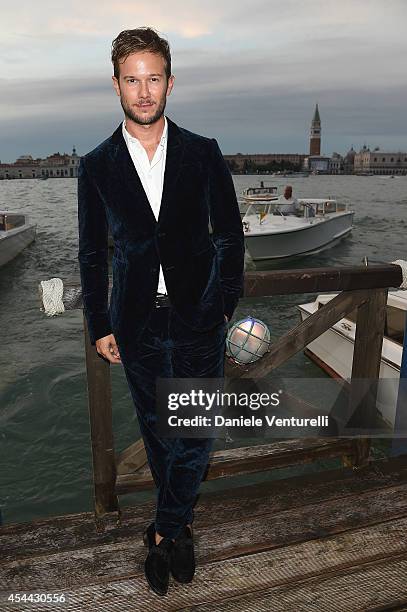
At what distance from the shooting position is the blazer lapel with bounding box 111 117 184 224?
1862 mm

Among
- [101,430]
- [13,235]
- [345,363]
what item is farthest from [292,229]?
[101,430]

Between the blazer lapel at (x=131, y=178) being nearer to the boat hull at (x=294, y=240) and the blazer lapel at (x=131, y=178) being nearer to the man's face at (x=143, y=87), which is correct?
the man's face at (x=143, y=87)

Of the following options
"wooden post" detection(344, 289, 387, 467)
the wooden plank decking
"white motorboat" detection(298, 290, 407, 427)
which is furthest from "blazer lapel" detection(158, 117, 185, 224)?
"white motorboat" detection(298, 290, 407, 427)

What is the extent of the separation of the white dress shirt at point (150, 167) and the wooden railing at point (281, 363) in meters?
0.67

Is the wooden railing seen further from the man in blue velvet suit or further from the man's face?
the man's face

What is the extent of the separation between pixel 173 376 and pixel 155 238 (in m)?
0.61

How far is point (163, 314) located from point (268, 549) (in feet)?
4.12

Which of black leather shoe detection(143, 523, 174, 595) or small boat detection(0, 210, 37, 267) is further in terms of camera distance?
small boat detection(0, 210, 37, 267)

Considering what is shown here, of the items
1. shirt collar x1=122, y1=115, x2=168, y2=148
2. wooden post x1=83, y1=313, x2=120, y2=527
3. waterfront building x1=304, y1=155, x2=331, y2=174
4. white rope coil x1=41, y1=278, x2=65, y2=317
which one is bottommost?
wooden post x1=83, y1=313, x2=120, y2=527

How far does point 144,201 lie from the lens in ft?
6.10

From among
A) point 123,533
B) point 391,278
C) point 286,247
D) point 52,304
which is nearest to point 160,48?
point 52,304

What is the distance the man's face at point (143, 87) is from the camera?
178cm

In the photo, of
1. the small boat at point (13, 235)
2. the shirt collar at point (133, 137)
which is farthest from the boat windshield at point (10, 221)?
the shirt collar at point (133, 137)

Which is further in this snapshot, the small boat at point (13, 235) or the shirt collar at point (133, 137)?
the small boat at point (13, 235)
